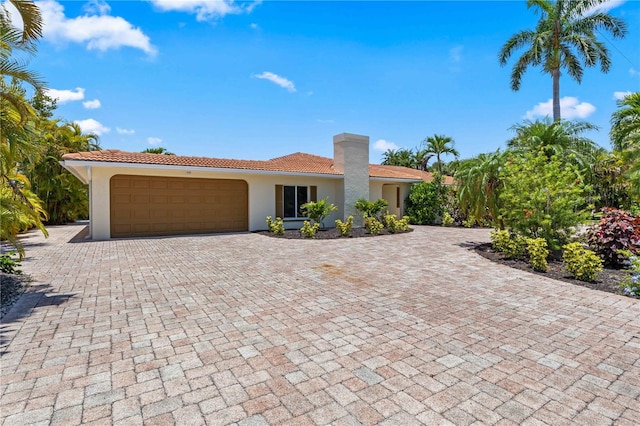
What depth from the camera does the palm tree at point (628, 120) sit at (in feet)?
31.4

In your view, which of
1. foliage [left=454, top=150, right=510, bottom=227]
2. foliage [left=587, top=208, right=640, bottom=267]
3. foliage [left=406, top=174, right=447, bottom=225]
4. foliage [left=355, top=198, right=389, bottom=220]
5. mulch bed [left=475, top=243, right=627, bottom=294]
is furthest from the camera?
foliage [left=406, top=174, right=447, bottom=225]

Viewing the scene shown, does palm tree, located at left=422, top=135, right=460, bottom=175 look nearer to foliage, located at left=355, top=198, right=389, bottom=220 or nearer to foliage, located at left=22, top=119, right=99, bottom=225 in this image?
foliage, located at left=355, top=198, right=389, bottom=220

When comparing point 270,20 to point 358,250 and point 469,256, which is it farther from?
point 469,256

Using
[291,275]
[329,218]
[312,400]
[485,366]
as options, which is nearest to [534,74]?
[329,218]

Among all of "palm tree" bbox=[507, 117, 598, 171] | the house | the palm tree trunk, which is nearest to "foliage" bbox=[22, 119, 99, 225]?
the house

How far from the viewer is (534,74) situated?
20.9 metres

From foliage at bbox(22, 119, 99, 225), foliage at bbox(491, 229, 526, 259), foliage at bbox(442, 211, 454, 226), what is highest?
foliage at bbox(22, 119, 99, 225)

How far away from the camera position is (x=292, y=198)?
58.1ft

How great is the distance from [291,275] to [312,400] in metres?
4.71

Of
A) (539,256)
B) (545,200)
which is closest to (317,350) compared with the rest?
(539,256)

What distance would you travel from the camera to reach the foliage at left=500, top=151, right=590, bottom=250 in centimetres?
906

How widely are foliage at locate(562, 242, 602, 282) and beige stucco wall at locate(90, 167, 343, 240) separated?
12.0 metres

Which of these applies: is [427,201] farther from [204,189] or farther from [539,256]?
[204,189]

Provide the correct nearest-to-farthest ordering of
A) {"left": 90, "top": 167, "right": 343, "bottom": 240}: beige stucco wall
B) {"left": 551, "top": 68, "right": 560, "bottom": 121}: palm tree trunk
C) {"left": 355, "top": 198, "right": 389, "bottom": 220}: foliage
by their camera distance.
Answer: {"left": 90, "top": 167, "right": 343, "bottom": 240}: beige stucco wall, {"left": 355, "top": 198, "right": 389, "bottom": 220}: foliage, {"left": 551, "top": 68, "right": 560, "bottom": 121}: palm tree trunk
